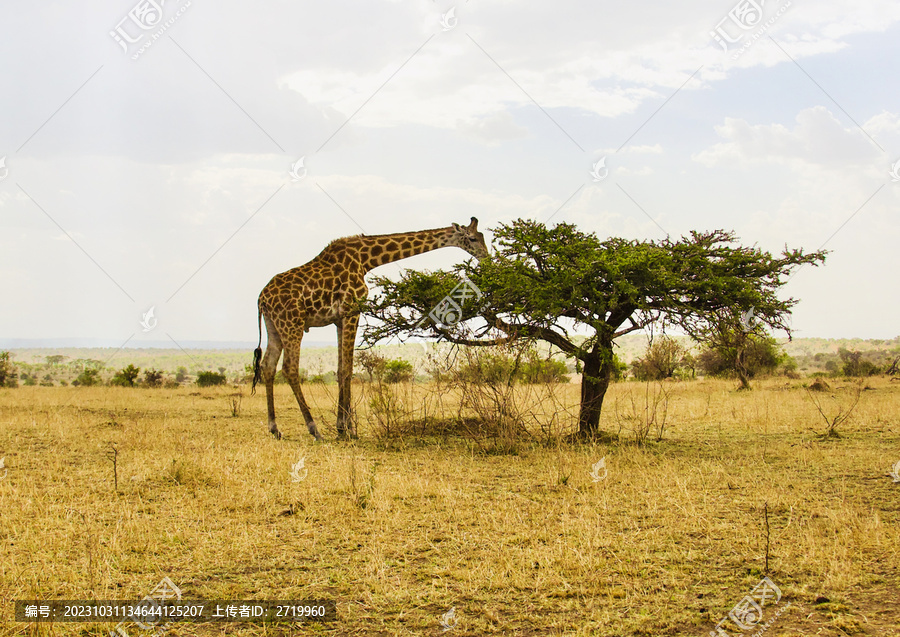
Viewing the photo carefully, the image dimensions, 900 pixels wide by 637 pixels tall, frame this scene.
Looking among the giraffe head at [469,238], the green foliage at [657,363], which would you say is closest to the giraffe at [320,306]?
the giraffe head at [469,238]

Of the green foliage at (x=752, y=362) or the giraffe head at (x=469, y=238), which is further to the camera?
the green foliage at (x=752, y=362)

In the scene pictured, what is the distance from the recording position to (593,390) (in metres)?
11.4

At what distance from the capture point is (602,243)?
37.6 feet

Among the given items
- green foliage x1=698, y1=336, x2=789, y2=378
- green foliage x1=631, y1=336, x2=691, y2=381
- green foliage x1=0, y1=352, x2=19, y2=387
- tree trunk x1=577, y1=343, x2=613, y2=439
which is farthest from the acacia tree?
green foliage x1=0, y1=352, x2=19, y2=387

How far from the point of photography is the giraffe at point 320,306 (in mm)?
12047

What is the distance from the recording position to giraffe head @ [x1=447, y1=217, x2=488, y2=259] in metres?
13.7

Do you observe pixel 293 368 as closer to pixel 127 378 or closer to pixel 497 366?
pixel 497 366

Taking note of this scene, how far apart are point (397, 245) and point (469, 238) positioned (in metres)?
1.42

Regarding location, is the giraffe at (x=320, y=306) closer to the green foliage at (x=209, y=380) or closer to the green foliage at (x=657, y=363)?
the green foliage at (x=657, y=363)

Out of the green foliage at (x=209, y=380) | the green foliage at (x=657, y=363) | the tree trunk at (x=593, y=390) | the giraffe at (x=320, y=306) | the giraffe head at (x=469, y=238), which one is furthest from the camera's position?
the green foliage at (x=209, y=380)

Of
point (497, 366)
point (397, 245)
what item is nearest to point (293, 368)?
point (397, 245)

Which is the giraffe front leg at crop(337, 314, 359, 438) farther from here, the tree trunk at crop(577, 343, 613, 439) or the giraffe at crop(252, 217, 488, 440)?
the tree trunk at crop(577, 343, 613, 439)

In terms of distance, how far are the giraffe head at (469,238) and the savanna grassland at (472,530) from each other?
4062mm

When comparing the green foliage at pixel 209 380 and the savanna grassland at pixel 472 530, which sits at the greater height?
the green foliage at pixel 209 380
